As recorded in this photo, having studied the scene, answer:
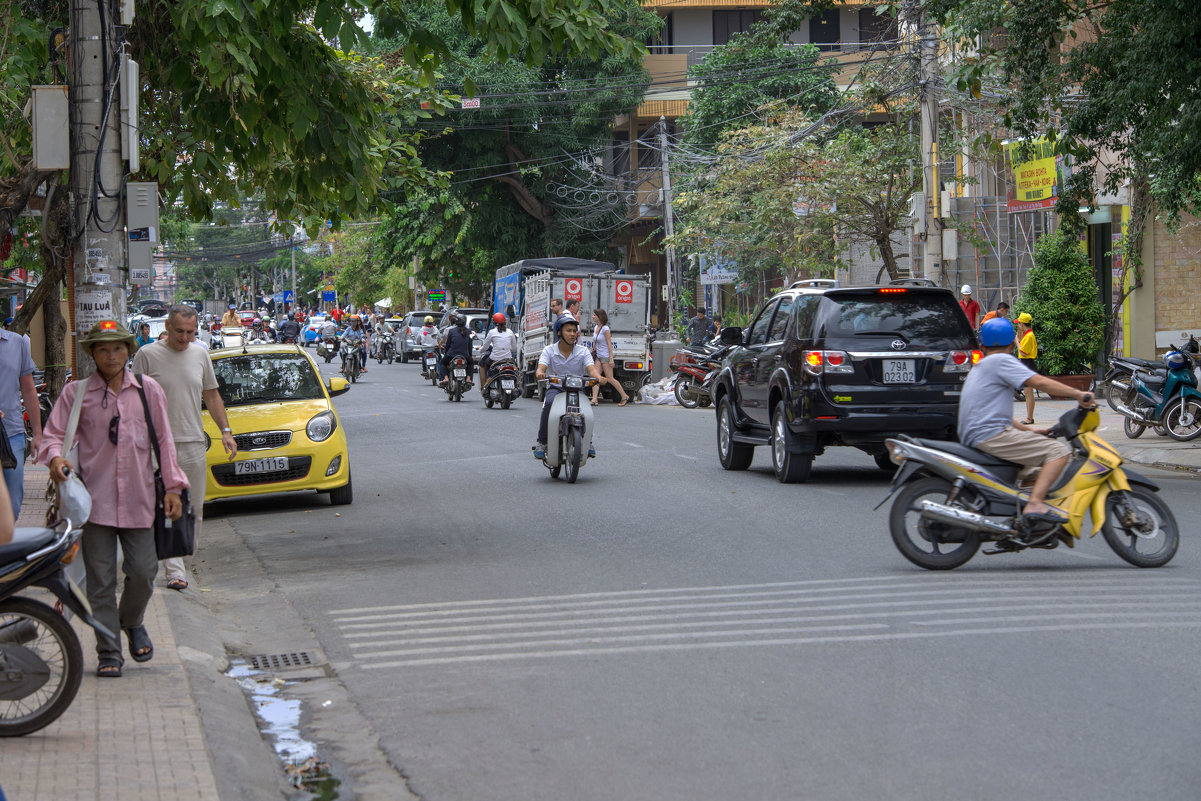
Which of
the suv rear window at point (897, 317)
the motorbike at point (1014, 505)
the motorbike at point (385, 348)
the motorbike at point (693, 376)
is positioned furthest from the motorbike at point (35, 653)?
the motorbike at point (385, 348)

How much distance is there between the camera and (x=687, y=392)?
28734mm

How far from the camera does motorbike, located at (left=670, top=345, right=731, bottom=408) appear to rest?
2789cm

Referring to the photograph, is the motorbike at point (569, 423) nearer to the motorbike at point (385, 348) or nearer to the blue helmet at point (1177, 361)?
the blue helmet at point (1177, 361)

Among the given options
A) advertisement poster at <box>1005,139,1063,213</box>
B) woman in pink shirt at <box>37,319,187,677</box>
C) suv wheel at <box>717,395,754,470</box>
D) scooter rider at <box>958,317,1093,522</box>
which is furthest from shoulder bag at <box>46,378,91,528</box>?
advertisement poster at <box>1005,139,1063,213</box>

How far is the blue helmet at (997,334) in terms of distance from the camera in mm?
9352

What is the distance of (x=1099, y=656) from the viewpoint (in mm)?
6809

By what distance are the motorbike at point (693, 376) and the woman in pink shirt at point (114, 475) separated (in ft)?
68.2

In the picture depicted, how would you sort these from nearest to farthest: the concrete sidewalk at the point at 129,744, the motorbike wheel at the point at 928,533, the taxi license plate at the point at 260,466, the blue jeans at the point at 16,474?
the concrete sidewalk at the point at 129,744
the blue jeans at the point at 16,474
the motorbike wheel at the point at 928,533
the taxi license plate at the point at 260,466

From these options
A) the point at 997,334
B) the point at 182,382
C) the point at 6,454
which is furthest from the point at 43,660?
the point at 997,334

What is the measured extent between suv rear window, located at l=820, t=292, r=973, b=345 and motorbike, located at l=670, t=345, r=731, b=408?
13.4 meters

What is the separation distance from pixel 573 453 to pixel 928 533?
6190mm

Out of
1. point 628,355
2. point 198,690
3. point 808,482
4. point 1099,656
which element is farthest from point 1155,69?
point 628,355

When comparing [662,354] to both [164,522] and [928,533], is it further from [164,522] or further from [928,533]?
[164,522]

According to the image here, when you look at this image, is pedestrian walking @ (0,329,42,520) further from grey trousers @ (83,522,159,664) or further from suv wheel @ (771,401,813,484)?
suv wheel @ (771,401,813,484)
